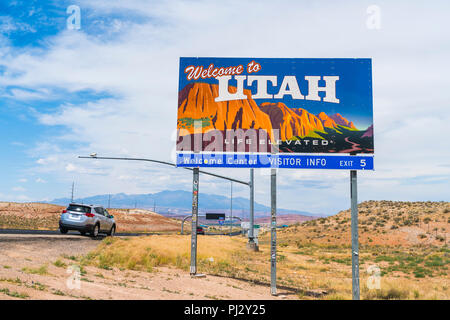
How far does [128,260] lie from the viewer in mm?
17141

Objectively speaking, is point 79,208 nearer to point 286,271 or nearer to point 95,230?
point 95,230

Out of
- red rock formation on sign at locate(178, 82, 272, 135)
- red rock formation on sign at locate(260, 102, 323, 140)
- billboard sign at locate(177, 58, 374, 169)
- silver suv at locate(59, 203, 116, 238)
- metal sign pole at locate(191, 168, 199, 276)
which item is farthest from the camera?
silver suv at locate(59, 203, 116, 238)

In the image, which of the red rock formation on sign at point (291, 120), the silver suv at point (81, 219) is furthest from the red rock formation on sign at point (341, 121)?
the silver suv at point (81, 219)

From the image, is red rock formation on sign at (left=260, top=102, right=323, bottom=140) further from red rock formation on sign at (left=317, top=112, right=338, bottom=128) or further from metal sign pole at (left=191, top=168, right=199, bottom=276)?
metal sign pole at (left=191, top=168, right=199, bottom=276)

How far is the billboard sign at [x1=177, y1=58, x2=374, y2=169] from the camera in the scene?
49.1 feet

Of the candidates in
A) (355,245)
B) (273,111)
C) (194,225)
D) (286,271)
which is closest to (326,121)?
(273,111)

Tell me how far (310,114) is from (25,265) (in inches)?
429

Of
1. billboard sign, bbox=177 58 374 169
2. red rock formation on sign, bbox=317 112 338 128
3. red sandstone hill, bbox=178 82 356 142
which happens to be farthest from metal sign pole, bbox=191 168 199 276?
red rock formation on sign, bbox=317 112 338 128

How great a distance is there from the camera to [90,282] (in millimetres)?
11500

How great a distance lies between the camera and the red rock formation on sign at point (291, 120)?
15211 millimetres

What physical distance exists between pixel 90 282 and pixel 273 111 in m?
8.64

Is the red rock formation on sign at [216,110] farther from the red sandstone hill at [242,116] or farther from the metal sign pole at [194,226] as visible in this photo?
the metal sign pole at [194,226]

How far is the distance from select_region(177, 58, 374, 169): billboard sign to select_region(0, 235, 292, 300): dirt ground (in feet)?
14.6
